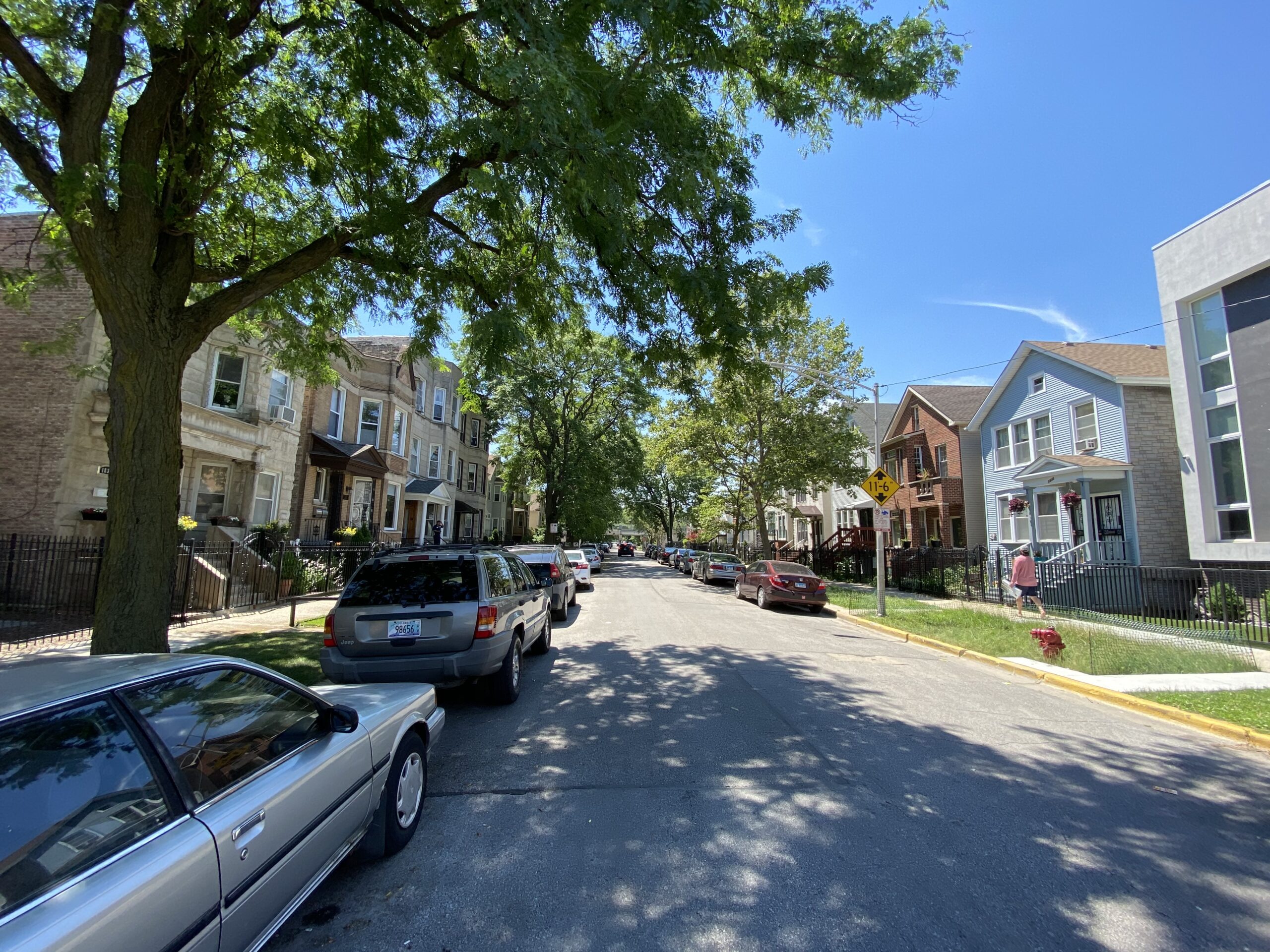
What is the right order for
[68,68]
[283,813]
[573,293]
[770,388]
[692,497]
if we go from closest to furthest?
[283,813]
[68,68]
[573,293]
[770,388]
[692,497]

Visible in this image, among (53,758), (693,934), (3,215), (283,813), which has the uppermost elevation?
(3,215)

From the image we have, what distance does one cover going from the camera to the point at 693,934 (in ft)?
9.33

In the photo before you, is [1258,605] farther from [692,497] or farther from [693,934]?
[692,497]

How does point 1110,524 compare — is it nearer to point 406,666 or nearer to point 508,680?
point 508,680

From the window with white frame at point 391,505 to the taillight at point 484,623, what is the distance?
20887 mm

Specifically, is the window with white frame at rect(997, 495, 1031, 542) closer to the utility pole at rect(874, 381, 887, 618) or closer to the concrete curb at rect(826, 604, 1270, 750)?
the utility pole at rect(874, 381, 887, 618)

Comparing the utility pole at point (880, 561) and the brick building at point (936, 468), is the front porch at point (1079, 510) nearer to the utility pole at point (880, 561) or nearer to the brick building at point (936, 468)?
the brick building at point (936, 468)

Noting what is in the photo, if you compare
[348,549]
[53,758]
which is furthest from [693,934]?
[348,549]

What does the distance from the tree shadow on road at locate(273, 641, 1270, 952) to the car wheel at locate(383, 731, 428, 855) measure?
12 cm

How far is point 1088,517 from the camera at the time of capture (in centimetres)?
1916

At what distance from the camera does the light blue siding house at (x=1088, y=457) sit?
703 inches

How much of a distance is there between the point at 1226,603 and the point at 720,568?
1575 centimetres

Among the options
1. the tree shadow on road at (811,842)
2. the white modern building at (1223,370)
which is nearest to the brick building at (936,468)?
the white modern building at (1223,370)

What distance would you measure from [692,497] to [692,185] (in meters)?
66.2
